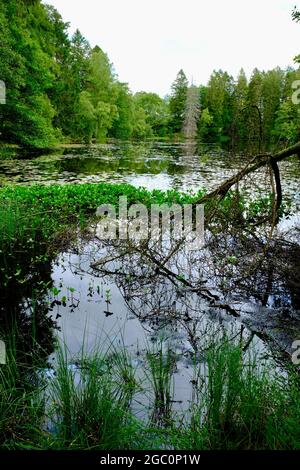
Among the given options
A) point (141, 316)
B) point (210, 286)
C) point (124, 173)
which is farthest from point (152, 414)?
point (124, 173)

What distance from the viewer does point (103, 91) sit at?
4212 centimetres

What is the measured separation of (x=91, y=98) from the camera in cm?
4075

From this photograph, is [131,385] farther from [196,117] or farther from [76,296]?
[196,117]

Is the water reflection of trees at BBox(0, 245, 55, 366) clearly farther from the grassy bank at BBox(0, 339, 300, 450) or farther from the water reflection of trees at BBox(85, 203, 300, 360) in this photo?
the water reflection of trees at BBox(85, 203, 300, 360)

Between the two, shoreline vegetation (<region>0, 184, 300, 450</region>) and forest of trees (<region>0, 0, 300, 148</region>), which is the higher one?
forest of trees (<region>0, 0, 300, 148</region>)

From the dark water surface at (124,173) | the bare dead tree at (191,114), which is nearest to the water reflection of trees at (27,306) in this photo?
the dark water surface at (124,173)

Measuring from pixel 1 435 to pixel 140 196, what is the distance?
8006 millimetres

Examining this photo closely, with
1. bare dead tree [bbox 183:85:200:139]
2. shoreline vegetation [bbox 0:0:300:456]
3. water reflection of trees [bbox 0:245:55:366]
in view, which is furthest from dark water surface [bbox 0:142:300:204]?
bare dead tree [bbox 183:85:200:139]

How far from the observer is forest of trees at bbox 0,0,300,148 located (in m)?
9.91

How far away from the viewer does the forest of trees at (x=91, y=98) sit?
9.91m

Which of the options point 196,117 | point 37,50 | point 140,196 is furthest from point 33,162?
point 196,117

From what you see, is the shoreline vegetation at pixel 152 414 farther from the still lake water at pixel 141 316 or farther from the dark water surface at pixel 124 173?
the dark water surface at pixel 124 173

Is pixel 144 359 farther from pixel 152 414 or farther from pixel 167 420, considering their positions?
pixel 167 420

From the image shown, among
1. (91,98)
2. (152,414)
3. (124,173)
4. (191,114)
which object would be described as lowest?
(152,414)
